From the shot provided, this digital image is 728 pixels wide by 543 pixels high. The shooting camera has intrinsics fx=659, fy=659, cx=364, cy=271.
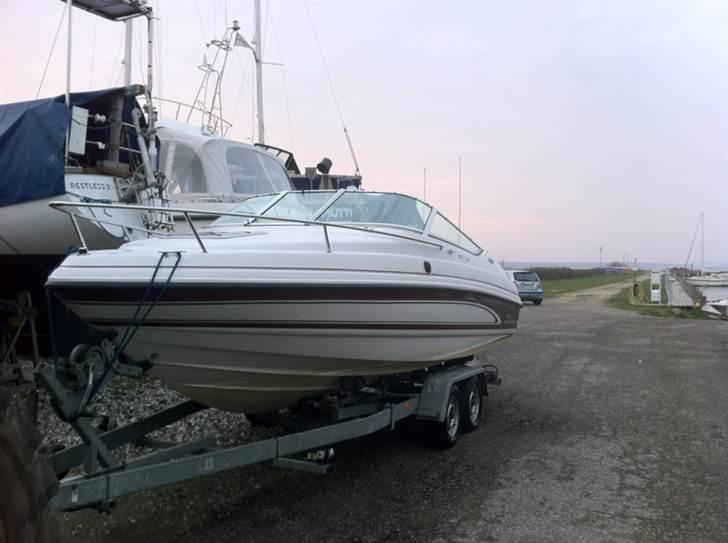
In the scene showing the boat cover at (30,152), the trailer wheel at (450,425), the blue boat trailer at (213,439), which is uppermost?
the boat cover at (30,152)

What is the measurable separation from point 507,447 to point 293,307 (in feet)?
10.0

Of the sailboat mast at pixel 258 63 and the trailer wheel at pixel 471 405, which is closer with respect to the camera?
the trailer wheel at pixel 471 405

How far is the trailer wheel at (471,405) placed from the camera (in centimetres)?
664

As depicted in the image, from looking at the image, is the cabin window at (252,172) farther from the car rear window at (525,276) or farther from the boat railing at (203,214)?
the car rear window at (525,276)

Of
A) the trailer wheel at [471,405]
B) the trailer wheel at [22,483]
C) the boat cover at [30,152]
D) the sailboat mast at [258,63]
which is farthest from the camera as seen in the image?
the sailboat mast at [258,63]

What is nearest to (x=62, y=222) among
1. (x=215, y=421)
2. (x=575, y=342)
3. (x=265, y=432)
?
(x=215, y=421)

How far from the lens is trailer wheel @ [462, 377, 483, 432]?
6642 millimetres

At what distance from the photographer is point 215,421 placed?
22.0ft

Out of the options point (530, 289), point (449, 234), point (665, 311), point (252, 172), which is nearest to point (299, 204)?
point (449, 234)

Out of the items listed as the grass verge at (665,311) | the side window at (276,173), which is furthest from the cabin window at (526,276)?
the side window at (276,173)

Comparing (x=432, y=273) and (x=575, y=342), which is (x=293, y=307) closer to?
(x=432, y=273)

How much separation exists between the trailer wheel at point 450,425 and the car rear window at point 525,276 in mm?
19455

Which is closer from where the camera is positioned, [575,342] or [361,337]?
[361,337]

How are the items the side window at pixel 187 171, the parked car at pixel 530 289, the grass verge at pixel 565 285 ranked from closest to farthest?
the side window at pixel 187 171 < the parked car at pixel 530 289 < the grass verge at pixel 565 285
